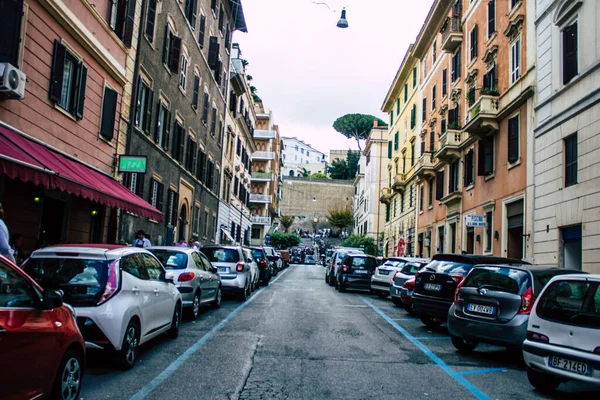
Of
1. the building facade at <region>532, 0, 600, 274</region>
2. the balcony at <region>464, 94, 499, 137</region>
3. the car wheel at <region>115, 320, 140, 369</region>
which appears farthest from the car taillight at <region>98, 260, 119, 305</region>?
the balcony at <region>464, 94, 499, 137</region>

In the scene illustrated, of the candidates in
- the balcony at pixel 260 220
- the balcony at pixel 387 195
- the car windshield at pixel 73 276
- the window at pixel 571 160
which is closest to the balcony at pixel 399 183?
the balcony at pixel 387 195

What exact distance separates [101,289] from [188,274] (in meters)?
4.88

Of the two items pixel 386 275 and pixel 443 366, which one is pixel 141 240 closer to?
pixel 386 275

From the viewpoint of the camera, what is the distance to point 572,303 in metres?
6.77

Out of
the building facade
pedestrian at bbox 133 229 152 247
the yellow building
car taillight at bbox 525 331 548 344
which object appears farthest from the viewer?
the yellow building

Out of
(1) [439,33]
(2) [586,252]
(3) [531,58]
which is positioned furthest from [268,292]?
(1) [439,33]

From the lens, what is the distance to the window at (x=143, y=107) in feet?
66.9

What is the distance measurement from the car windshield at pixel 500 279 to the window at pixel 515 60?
1421cm

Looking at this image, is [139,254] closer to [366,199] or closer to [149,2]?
[149,2]

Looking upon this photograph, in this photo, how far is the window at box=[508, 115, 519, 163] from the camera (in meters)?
21.3

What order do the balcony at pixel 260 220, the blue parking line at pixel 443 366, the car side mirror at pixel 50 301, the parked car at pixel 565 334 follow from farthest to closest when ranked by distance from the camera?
the balcony at pixel 260 220
the blue parking line at pixel 443 366
the parked car at pixel 565 334
the car side mirror at pixel 50 301

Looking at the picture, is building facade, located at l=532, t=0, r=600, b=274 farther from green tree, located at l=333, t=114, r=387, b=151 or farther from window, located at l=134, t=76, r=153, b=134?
green tree, located at l=333, t=114, r=387, b=151

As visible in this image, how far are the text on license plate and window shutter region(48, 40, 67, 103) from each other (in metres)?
10.2

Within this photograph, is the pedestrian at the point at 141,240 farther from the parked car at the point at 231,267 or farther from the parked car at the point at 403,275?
the parked car at the point at 403,275
